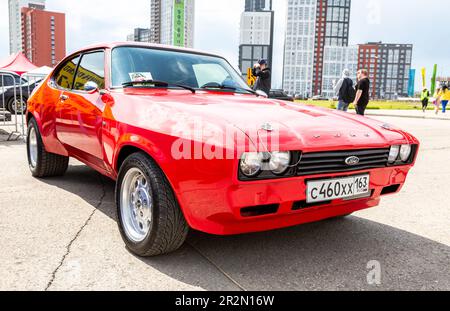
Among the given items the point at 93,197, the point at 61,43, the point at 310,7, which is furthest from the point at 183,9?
the point at 93,197

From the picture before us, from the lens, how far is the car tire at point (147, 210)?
2.43 metres

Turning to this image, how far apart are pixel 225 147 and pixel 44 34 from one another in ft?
430

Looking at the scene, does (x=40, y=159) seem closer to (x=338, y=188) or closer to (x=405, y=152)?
(x=338, y=188)

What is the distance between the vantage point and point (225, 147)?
2129 mm

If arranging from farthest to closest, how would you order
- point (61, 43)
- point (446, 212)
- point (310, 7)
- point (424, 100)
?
point (310, 7), point (61, 43), point (424, 100), point (446, 212)

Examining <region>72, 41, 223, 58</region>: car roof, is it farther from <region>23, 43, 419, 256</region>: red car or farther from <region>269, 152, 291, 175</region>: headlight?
<region>269, 152, 291, 175</region>: headlight

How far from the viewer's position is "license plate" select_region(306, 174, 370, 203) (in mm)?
2410

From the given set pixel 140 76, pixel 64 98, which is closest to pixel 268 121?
pixel 140 76

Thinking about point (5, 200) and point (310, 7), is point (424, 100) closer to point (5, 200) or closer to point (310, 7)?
point (5, 200)

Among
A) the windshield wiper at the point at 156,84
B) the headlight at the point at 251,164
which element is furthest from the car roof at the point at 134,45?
the headlight at the point at 251,164

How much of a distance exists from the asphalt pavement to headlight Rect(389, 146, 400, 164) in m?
0.67

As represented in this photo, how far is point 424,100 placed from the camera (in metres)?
24.2

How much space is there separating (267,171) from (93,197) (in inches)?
100

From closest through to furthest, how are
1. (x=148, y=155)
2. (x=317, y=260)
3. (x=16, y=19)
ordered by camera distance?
(x=148, y=155), (x=317, y=260), (x=16, y=19)
